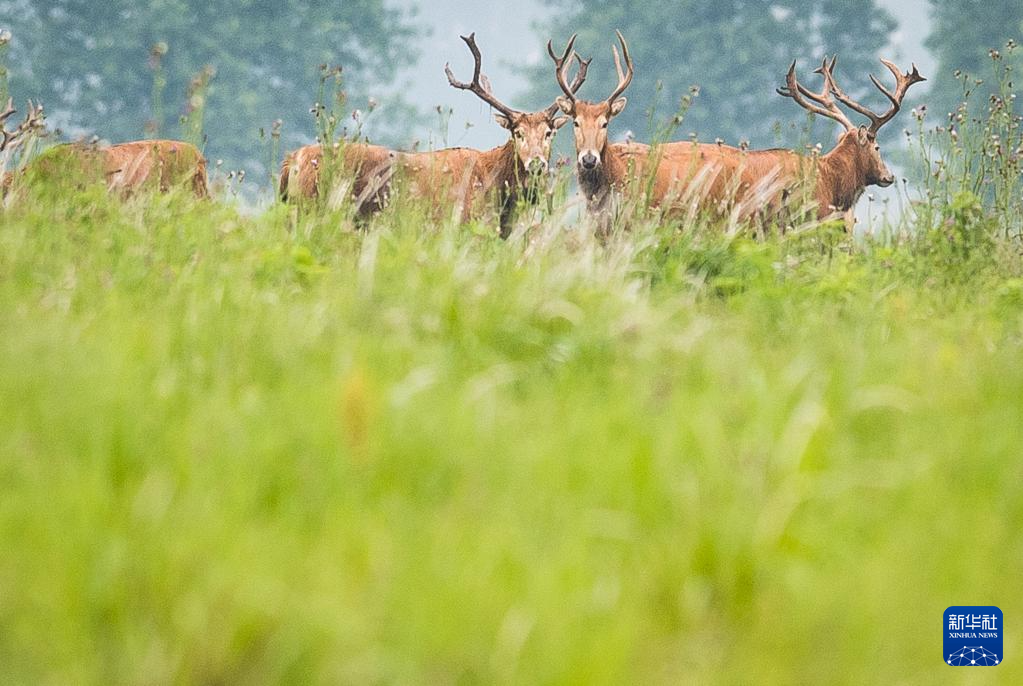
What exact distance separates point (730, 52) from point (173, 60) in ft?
51.4

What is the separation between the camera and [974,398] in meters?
3.14

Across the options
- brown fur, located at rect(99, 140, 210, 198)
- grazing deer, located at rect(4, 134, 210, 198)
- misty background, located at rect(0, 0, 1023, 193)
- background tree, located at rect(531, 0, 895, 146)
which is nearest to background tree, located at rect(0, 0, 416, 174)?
misty background, located at rect(0, 0, 1023, 193)

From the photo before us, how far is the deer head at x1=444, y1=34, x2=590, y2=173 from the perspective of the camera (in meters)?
8.89

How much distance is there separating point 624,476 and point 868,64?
35.6 meters

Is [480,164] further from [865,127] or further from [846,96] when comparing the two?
[865,127]

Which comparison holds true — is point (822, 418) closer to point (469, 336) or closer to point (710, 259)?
point (469, 336)

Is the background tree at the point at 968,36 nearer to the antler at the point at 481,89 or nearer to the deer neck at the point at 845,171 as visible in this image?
the deer neck at the point at 845,171

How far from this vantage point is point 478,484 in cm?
239

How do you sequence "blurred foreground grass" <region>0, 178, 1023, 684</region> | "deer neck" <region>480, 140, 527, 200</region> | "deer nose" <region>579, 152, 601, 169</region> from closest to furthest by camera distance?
"blurred foreground grass" <region>0, 178, 1023, 684</region> < "deer nose" <region>579, 152, 601, 169</region> < "deer neck" <region>480, 140, 527, 200</region>

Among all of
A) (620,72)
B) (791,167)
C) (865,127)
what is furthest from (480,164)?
(865,127)

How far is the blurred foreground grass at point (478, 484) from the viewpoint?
73.3 inches

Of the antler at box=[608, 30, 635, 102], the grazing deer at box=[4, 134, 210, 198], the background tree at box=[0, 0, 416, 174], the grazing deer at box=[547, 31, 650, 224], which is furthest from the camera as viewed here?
the background tree at box=[0, 0, 416, 174]

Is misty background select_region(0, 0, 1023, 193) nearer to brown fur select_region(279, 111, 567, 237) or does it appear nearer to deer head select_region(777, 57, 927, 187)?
deer head select_region(777, 57, 927, 187)

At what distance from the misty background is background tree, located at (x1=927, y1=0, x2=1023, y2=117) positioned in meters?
0.05
